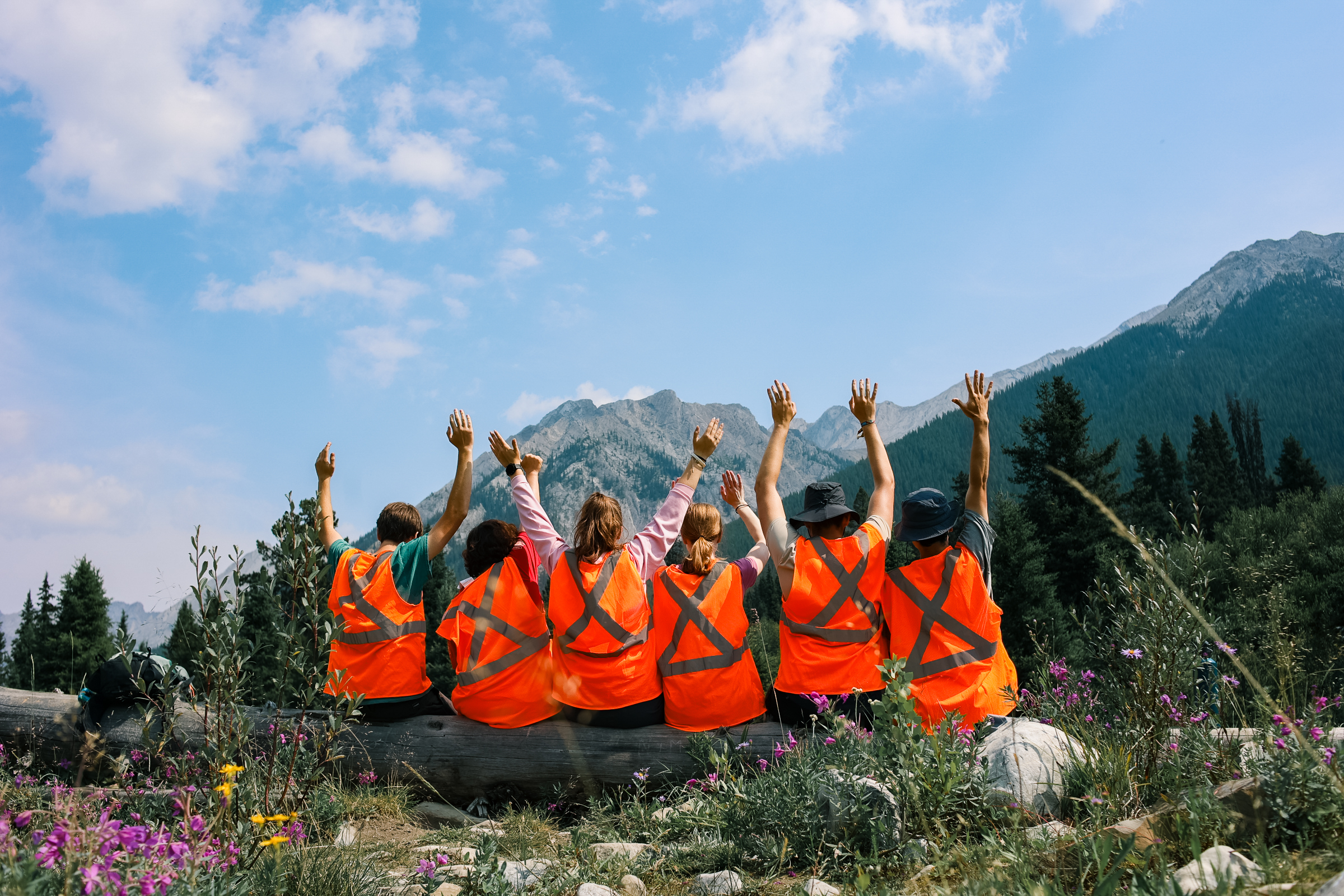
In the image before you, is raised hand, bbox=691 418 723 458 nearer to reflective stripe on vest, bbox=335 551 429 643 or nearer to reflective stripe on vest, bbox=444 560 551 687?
reflective stripe on vest, bbox=444 560 551 687

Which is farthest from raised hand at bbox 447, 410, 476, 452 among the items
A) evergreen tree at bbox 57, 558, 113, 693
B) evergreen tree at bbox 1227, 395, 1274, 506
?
evergreen tree at bbox 1227, 395, 1274, 506

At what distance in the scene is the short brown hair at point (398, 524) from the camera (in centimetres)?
584

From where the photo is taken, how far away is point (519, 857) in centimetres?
356

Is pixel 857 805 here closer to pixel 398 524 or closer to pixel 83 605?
pixel 398 524

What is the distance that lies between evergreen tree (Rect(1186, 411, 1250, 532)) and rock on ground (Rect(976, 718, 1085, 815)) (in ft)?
212

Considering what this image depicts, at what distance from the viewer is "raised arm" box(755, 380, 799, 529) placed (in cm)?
522

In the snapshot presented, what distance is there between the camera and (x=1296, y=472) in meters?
61.9

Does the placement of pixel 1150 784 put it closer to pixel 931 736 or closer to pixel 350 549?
pixel 931 736

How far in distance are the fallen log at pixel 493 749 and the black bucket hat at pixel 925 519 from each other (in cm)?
165

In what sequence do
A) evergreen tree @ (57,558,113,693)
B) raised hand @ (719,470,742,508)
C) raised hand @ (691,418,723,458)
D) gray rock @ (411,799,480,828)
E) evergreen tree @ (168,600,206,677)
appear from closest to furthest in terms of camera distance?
1. evergreen tree @ (168,600,206,677)
2. gray rock @ (411,799,480,828)
3. raised hand @ (691,418,723,458)
4. raised hand @ (719,470,742,508)
5. evergreen tree @ (57,558,113,693)

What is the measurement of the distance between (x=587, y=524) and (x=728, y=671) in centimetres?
146

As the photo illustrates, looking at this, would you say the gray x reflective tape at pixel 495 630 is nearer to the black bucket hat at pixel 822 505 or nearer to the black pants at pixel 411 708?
the black pants at pixel 411 708

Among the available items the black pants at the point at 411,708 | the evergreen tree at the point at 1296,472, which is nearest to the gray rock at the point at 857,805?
the black pants at the point at 411,708

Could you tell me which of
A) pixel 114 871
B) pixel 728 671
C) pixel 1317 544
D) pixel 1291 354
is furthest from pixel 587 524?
pixel 1291 354
